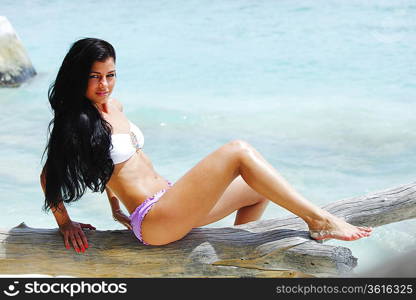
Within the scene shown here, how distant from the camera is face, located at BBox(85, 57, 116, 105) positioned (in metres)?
2.95

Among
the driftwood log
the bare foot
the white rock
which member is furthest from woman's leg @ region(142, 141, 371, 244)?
the white rock

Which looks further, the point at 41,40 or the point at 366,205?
the point at 41,40

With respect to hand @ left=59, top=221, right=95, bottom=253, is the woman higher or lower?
higher

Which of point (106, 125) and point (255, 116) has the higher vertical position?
point (106, 125)

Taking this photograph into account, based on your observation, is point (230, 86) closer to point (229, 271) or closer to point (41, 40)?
point (41, 40)

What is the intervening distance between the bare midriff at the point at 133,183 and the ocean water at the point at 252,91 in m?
2.19

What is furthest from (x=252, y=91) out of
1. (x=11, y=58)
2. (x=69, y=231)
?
(x=69, y=231)

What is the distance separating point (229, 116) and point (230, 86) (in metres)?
1.47

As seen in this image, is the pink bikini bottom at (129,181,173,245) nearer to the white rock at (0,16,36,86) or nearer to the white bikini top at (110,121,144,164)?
the white bikini top at (110,121,144,164)

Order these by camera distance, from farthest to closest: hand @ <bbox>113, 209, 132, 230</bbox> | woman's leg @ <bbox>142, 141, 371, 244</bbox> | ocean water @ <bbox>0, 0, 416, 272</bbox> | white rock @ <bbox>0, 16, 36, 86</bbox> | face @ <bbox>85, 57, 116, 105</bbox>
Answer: white rock @ <bbox>0, 16, 36, 86</bbox>
ocean water @ <bbox>0, 0, 416, 272</bbox>
hand @ <bbox>113, 209, 132, 230</bbox>
face @ <bbox>85, 57, 116, 105</bbox>
woman's leg @ <bbox>142, 141, 371, 244</bbox>

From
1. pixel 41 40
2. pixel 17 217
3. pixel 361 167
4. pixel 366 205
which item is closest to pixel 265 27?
pixel 41 40

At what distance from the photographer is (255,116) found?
821 cm

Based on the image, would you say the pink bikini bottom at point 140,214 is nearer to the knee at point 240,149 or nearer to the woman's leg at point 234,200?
the woman's leg at point 234,200

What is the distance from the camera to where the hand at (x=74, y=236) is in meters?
3.00
